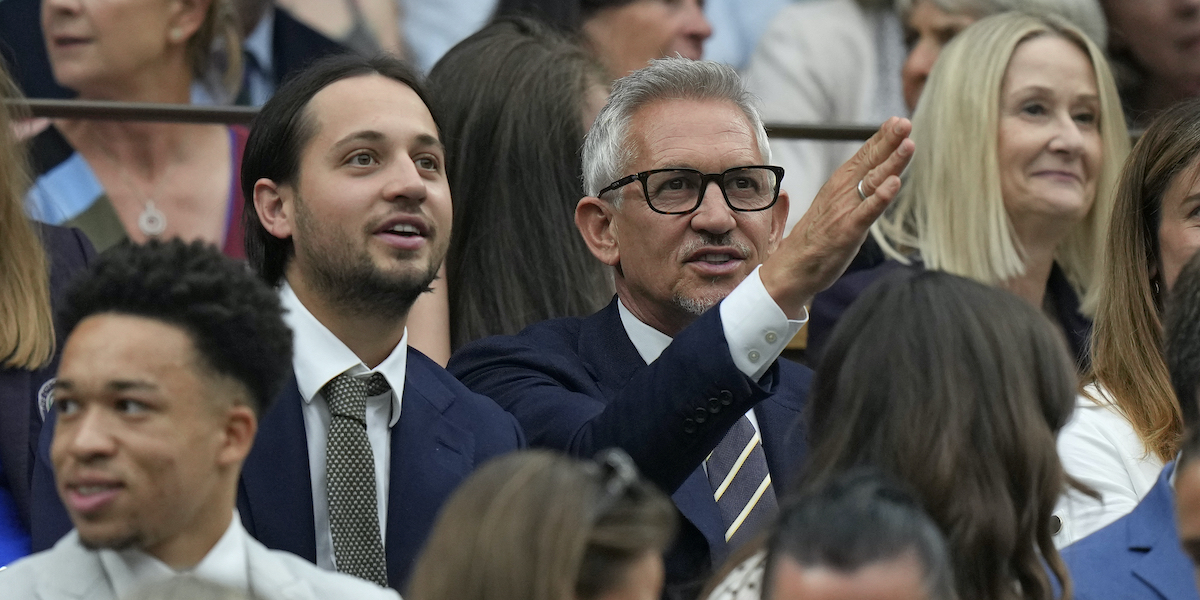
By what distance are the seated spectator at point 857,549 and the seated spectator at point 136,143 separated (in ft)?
8.83

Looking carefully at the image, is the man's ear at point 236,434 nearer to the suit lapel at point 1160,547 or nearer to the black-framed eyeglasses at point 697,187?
the black-framed eyeglasses at point 697,187

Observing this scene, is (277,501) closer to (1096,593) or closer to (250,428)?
(250,428)

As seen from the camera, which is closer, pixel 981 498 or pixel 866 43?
pixel 981 498

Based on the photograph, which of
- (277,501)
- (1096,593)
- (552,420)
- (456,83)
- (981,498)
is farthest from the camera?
(456,83)

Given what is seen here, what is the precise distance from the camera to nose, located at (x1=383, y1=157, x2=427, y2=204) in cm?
317

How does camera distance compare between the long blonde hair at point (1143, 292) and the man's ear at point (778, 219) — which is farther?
the man's ear at point (778, 219)

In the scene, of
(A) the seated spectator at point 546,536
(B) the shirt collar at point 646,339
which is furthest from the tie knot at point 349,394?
(A) the seated spectator at point 546,536

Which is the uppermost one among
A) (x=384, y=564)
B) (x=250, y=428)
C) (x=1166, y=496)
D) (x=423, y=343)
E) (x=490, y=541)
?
(x=490, y=541)

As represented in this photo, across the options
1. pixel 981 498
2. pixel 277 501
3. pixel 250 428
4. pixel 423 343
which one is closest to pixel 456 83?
pixel 423 343

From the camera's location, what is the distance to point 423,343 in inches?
153

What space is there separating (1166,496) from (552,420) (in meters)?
1.08

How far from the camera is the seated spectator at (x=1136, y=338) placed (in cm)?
317

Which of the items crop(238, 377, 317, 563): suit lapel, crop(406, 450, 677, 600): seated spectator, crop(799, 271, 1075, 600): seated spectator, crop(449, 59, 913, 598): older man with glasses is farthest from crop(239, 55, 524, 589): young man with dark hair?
crop(406, 450, 677, 600): seated spectator

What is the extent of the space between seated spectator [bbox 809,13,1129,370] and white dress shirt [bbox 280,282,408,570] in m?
1.58
